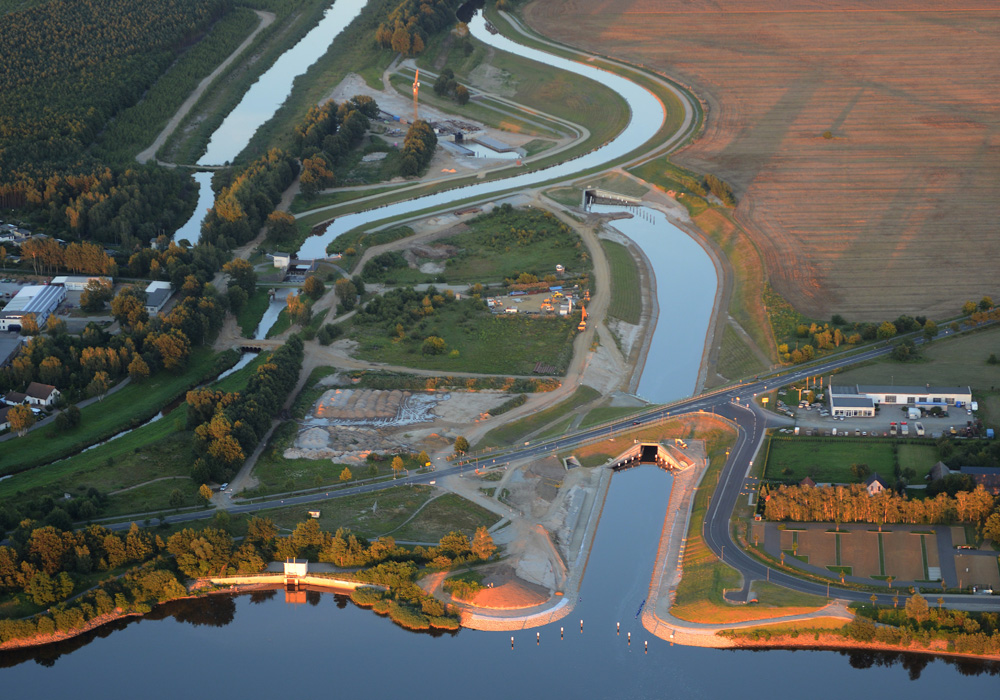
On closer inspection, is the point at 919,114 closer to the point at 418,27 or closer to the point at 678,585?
the point at 418,27

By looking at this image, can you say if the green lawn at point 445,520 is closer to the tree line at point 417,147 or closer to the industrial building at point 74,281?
Result: the industrial building at point 74,281

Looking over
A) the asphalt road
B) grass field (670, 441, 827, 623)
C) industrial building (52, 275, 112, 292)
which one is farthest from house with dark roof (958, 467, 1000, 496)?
industrial building (52, 275, 112, 292)

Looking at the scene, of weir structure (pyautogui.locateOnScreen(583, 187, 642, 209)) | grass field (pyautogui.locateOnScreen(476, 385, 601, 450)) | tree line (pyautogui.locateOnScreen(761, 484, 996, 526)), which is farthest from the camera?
weir structure (pyautogui.locateOnScreen(583, 187, 642, 209))

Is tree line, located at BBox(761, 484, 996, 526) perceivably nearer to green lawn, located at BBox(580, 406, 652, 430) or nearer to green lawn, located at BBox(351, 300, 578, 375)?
green lawn, located at BBox(580, 406, 652, 430)

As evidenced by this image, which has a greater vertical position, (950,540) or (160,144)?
(950,540)

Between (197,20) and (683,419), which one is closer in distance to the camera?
(683,419)

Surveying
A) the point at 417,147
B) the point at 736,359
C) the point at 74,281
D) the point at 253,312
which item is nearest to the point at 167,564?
the point at 253,312

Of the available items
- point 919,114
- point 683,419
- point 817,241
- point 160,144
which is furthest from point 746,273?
point 160,144

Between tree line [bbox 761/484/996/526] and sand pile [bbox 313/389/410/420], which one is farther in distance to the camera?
sand pile [bbox 313/389/410/420]
